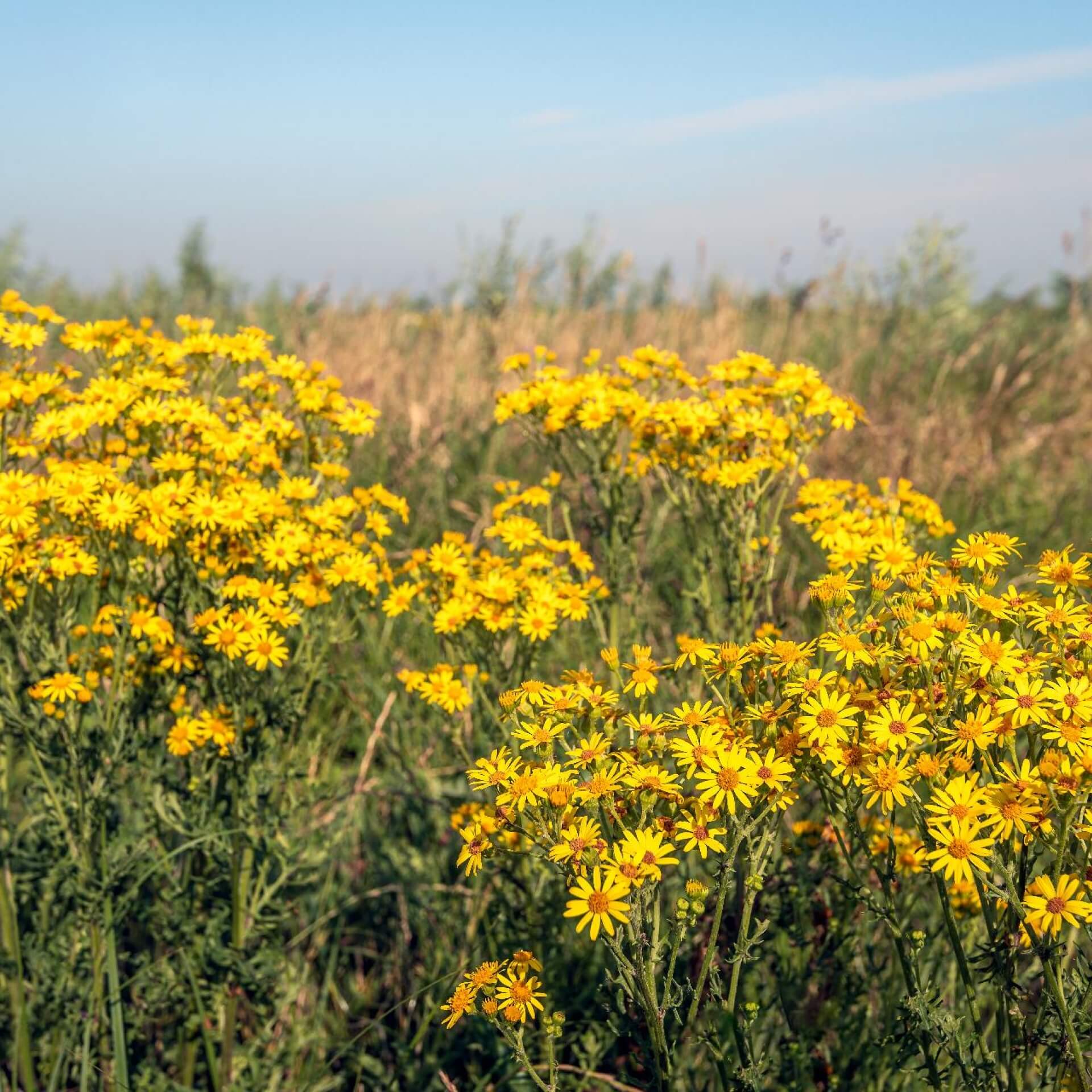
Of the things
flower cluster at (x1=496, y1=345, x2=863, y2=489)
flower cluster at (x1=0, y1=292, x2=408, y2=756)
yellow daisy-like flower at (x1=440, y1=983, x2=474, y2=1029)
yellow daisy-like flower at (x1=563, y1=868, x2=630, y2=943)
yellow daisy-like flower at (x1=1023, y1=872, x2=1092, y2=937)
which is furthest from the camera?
flower cluster at (x1=496, y1=345, x2=863, y2=489)

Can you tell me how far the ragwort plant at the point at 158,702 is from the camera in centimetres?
225

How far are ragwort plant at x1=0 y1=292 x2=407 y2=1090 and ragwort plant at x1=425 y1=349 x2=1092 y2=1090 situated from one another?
19.9 inches

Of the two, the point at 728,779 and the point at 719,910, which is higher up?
the point at 728,779

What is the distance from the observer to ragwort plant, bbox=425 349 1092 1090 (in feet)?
4.75

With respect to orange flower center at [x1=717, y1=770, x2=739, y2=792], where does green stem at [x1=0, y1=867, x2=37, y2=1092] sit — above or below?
below

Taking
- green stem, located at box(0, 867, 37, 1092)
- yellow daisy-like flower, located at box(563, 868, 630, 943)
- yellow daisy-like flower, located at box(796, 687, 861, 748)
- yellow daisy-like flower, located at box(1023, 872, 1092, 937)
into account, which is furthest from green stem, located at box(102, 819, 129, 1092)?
yellow daisy-like flower, located at box(1023, 872, 1092, 937)

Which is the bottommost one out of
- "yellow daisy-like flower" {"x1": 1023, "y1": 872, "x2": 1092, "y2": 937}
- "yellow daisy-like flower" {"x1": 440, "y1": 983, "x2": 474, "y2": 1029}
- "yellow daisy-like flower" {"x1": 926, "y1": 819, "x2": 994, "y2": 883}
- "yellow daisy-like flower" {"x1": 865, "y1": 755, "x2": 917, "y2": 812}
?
"yellow daisy-like flower" {"x1": 440, "y1": 983, "x2": 474, "y2": 1029}

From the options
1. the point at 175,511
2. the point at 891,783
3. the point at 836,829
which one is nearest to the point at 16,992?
the point at 175,511

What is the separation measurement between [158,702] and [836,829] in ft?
5.43

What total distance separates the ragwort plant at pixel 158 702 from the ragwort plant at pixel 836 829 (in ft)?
1.66

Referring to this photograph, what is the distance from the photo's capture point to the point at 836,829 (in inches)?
68.2

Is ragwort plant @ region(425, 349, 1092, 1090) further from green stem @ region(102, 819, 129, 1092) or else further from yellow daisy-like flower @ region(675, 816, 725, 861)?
green stem @ region(102, 819, 129, 1092)

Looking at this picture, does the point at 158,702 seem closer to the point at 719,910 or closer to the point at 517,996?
the point at 517,996

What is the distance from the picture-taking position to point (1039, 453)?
7172mm
